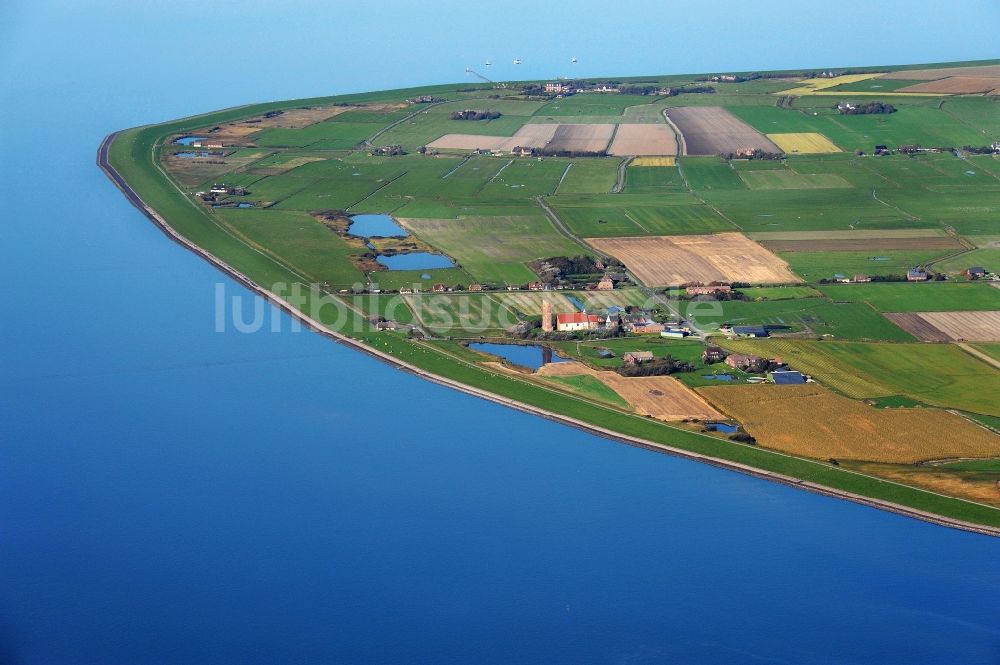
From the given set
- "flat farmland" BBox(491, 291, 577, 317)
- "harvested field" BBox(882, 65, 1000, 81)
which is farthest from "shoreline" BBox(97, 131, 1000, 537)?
"harvested field" BBox(882, 65, 1000, 81)

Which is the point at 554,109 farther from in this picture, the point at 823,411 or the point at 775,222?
the point at 823,411

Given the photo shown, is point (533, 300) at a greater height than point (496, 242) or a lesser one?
lesser

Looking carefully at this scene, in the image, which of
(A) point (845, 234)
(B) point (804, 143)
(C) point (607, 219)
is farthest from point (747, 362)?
(B) point (804, 143)

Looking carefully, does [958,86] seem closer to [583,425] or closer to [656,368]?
[656,368]

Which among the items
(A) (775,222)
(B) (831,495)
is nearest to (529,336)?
(B) (831,495)

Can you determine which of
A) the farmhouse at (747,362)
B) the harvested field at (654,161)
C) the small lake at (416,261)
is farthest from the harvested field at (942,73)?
the farmhouse at (747,362)

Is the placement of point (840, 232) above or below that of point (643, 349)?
above
